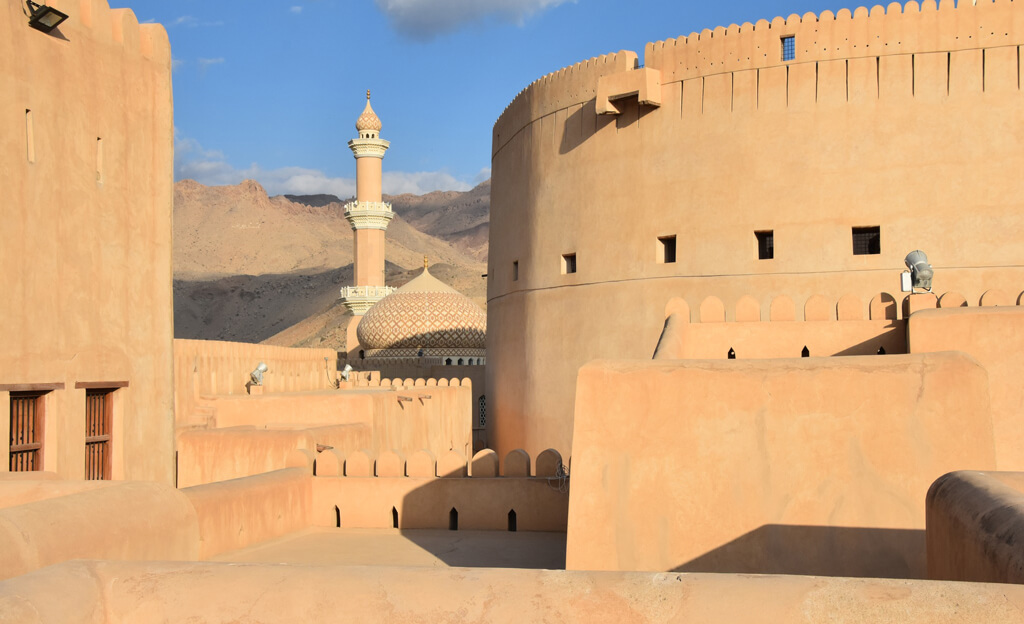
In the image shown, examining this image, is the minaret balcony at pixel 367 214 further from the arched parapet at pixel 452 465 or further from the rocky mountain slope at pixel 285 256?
the arched parapet at pixel 452 465

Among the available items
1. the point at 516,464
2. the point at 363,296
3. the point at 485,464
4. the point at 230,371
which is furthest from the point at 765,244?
the point at 363,296

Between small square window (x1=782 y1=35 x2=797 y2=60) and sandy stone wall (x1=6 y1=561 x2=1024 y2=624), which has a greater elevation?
small square window (x1=782 y1=35 x2=797 y2=60)

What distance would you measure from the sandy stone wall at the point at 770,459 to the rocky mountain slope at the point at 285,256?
43552 mm

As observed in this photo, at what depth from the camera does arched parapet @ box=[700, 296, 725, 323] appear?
909cm

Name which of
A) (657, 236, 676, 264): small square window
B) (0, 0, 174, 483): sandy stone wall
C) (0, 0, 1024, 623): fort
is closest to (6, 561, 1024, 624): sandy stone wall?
(0, 0, 1024, 623): fort

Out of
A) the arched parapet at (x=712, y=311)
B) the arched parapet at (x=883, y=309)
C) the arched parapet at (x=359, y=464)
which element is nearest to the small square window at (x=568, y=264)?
the arched parapet at (x=712, y=311)

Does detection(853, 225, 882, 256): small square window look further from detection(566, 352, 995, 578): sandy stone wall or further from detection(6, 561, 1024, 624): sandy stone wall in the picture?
detection(6, 561, 1024, 624): sandy stone wall

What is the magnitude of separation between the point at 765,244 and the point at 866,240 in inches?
49.7

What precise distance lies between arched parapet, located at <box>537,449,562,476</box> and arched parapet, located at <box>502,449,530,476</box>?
12 centimetres

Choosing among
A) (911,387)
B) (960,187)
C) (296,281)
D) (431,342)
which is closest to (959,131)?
(960,187)

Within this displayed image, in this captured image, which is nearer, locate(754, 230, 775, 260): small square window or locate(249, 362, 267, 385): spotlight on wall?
locate(754, 230, 775, 260): small square window

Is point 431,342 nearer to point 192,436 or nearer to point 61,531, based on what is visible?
point 192,436

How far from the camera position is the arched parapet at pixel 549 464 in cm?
895

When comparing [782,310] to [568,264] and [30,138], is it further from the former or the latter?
[568,264]
